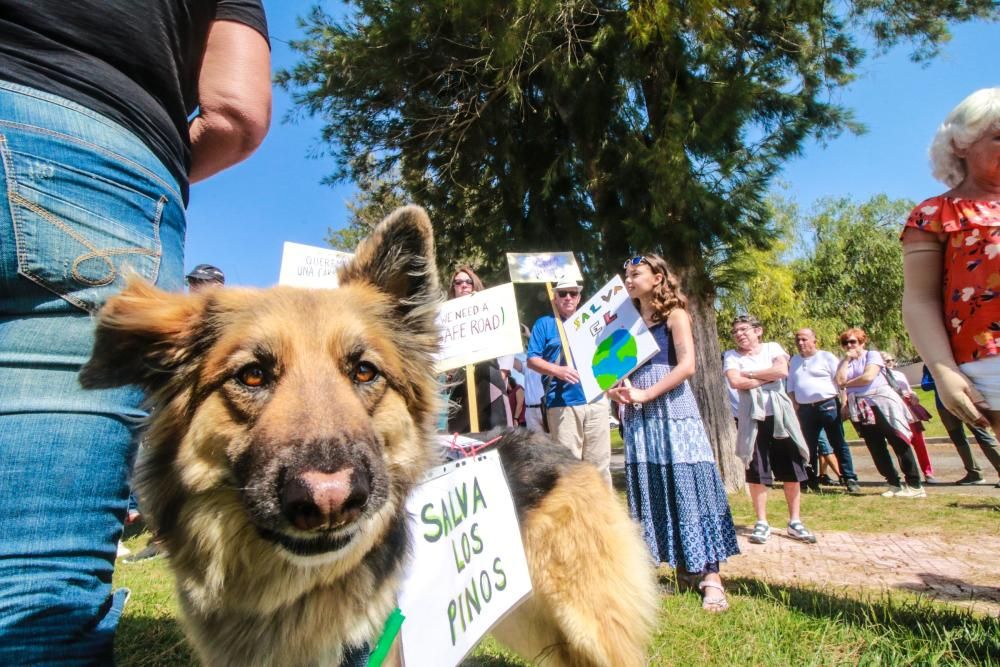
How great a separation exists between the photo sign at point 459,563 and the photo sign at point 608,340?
7.90ft

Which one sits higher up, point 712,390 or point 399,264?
point 399,264

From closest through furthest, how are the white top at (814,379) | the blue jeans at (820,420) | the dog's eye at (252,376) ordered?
1. the dog's eye at (252,376)
2. the white top at (814,379)
3. the blue jeans at (820,420)

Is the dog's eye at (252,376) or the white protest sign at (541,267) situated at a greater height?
the white protest sign at (541,267)

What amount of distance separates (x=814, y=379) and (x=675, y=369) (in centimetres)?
614

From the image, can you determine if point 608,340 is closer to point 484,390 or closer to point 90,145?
point 484,390

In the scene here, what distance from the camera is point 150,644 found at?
11.3 feet

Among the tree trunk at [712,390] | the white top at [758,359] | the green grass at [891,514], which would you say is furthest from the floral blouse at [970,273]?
the tree trunk at [712,390]

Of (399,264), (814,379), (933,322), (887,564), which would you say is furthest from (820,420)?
(399,264)

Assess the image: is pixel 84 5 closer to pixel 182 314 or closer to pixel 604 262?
pixel 182 314

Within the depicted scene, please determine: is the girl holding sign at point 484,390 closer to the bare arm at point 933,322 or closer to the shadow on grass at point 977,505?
the bare arm at point 933,322

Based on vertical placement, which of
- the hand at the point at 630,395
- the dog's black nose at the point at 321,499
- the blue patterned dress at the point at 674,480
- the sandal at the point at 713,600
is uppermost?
the hand at the point at 630,395

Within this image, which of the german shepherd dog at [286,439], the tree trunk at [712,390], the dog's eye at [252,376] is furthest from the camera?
the tree trunk at [712,390]

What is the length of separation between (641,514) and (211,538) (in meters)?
3.43

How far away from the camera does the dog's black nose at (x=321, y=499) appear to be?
1.31m
